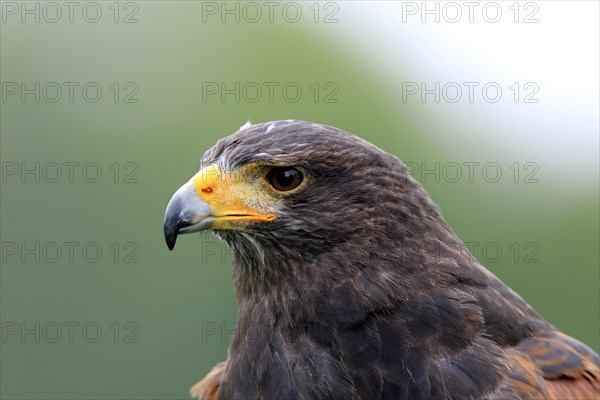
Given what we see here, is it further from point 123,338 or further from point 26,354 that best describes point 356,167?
point 26,354

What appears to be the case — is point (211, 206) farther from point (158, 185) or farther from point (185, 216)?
point (158, 185)

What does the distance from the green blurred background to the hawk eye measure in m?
2.42

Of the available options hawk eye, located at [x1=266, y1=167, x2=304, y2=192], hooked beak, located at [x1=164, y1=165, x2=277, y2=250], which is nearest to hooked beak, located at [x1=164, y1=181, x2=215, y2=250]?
hooked beak, located at [x1=164, y1=165, x2=277, y2=250]

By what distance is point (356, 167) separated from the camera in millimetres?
3262

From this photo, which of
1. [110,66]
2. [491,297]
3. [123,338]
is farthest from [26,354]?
[491,297]

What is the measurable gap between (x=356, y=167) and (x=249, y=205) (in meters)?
0.50

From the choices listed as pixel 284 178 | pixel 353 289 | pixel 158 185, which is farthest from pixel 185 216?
pixel 158 185

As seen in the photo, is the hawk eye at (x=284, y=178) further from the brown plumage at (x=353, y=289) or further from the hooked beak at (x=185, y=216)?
the hooked beak at (x=185, y=216)

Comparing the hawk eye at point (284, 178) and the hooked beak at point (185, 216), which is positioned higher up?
the hawk eye at point (284, 178)

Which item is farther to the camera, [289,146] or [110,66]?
[110,66]

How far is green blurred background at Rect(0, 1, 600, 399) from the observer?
300 inches

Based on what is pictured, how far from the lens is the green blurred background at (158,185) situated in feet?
25.0

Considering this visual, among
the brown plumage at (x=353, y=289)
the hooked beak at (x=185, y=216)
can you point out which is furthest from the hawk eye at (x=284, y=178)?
the hooked beak at (x=185, y=216)

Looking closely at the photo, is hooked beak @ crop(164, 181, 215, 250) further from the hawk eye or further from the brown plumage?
the hawk eye
